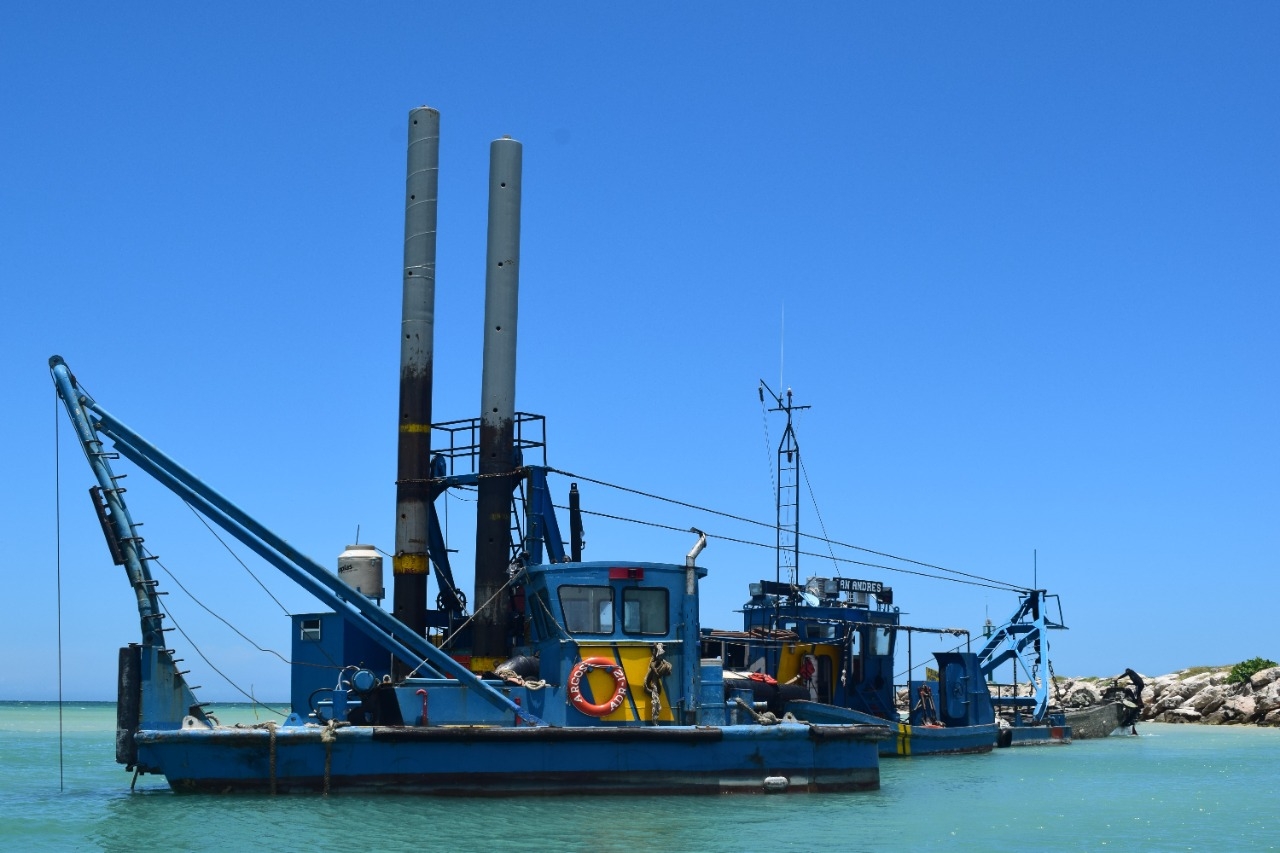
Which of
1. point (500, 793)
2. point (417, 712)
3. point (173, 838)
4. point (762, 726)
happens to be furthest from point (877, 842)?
point (173, 838)

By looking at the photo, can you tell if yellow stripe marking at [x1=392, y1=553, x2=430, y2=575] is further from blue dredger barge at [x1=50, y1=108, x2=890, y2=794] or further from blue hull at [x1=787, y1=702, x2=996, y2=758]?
blue hull at [x1=787, y1=702, x2=996, y2=758]

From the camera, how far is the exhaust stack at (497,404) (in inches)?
1013

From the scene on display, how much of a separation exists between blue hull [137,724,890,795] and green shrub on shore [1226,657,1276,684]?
52.3m

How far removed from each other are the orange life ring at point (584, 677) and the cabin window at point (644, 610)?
24.8 inches

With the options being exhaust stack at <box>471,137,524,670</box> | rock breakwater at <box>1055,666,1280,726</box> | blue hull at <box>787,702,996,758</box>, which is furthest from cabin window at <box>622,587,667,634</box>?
rock breakwater at <box>1055,666,1280,726</box>

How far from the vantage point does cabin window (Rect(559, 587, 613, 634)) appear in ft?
71.3

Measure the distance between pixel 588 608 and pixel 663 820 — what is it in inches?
Result: 150

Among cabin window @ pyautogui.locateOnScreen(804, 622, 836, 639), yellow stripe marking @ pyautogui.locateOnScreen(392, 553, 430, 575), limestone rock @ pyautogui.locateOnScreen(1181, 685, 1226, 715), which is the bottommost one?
limestone rock @ pyautogui.locateOnScreen(1181, 685, 1226, 715)

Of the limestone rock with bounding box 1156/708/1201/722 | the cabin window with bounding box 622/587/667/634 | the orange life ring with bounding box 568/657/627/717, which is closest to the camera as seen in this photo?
the orange life ring with bounding box 568/657/627/717

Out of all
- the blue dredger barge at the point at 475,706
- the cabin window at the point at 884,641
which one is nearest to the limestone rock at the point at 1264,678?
the cabin window at the point at 884,641

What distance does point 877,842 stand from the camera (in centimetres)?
1830

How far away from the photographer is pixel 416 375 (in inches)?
1072

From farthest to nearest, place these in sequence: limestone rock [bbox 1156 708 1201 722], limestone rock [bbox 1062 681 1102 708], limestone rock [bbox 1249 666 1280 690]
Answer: limestone rock [bbox 1156 708 1201 722]
limestone rock [bbox 1249 666 1280 690]
limestone rock [bbox 1062 681 1102 708]

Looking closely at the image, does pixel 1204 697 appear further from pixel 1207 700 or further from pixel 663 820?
pixel 663 820
